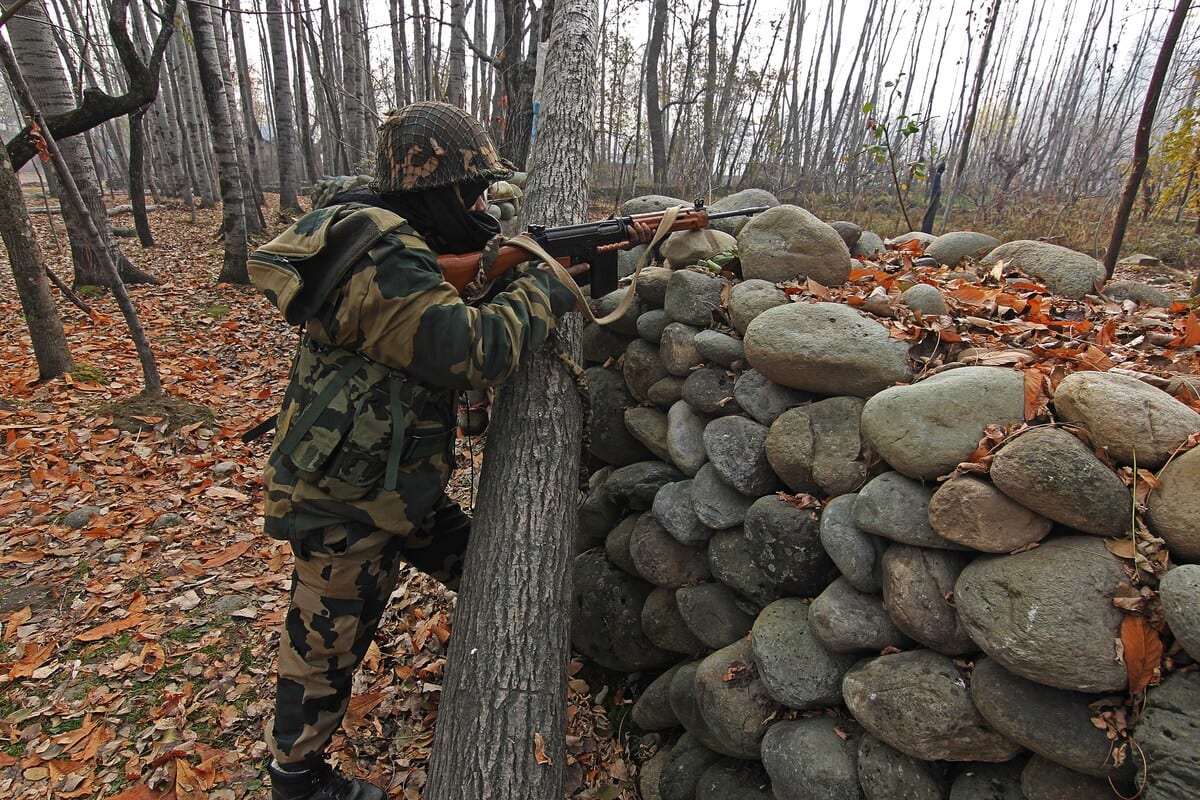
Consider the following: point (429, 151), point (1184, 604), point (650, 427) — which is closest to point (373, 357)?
point (429, 151)

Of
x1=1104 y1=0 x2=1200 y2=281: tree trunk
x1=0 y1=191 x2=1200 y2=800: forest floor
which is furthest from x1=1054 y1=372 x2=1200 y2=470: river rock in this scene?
x1=1104 y1=0 x2=1200 y2=281: tree trunk

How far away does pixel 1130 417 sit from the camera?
69.2 inches

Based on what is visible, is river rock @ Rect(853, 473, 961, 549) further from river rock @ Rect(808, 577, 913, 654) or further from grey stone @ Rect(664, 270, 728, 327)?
grey stone @ Rect(664, 270, 728, 327)

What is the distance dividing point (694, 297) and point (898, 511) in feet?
4.87

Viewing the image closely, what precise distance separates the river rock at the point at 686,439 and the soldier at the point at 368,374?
3.34 feet

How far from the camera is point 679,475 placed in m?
3.11

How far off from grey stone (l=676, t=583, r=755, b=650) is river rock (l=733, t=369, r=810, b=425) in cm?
80

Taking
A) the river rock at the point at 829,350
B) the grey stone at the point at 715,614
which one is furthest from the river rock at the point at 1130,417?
the grey stone at the point at 715,614

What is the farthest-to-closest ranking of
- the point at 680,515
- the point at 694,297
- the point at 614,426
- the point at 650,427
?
the point at 614,426 → the point at 650,427 → the point at 694,297 → the point at 680,515

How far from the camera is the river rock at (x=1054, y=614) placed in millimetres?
1568

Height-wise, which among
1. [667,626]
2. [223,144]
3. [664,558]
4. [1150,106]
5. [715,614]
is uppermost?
[1150,106]

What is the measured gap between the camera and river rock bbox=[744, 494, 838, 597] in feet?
7.75

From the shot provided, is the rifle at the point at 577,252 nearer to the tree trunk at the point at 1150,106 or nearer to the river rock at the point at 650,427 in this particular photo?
the river rock at the point at 650,427

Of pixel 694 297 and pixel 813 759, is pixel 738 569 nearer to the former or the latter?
pixel 813 759
